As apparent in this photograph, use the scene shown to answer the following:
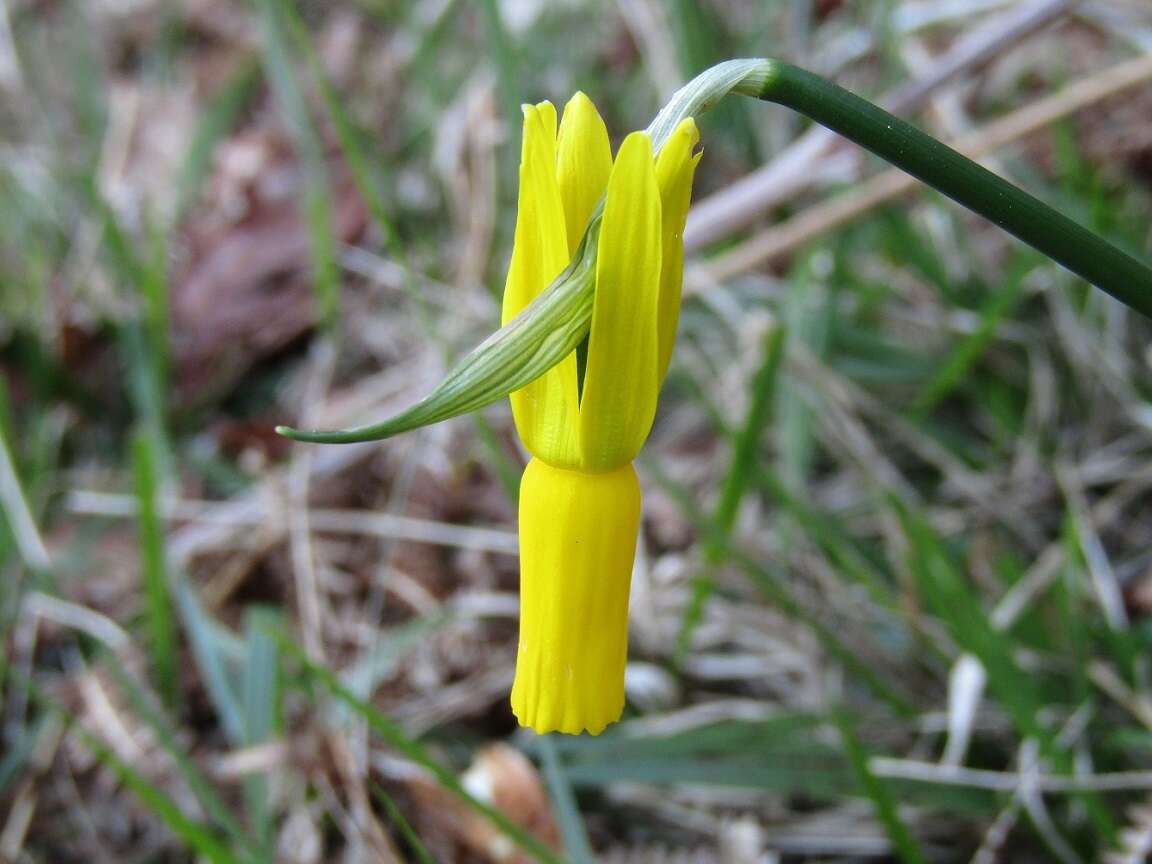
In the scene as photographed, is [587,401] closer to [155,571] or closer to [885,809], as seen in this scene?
[885,809]

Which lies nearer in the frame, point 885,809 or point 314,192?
point 885,809

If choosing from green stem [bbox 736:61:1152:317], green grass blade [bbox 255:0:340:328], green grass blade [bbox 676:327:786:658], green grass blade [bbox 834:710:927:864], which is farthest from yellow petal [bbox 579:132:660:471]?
green grass blade [bbox 255:0:340:328]

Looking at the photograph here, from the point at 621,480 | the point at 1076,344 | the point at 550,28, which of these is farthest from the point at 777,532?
the point at 550,28

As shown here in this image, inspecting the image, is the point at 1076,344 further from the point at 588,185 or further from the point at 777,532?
the point at 588,185

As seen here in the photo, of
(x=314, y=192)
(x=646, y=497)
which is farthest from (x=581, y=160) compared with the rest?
(x=314, y=192)

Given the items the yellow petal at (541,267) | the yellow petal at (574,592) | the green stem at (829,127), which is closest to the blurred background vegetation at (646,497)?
the yellow petal at (574,592)
